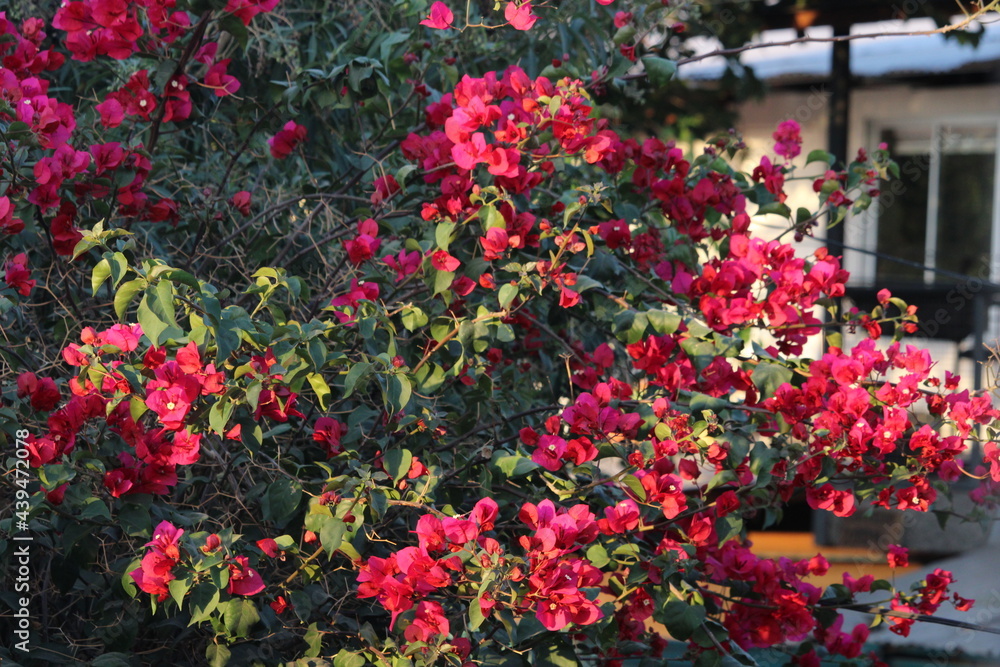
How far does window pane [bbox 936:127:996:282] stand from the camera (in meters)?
7.61

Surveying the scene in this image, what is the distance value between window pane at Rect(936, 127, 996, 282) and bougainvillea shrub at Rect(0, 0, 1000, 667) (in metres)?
6.27

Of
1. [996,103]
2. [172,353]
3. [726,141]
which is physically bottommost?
[996,103]

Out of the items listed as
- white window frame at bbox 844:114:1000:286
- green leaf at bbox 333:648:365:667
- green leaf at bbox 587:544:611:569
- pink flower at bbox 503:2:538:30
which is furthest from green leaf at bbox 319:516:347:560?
white window frame at bbox 844:114:1000:286

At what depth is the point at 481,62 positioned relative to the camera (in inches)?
104

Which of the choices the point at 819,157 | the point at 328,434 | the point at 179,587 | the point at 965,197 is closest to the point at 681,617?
the point at 328,434

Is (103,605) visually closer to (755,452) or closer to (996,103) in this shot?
(755,452)

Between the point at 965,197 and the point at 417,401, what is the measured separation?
7.24 m

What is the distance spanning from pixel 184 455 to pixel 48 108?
59 centimetres

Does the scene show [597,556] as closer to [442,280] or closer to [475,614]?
[475,614]

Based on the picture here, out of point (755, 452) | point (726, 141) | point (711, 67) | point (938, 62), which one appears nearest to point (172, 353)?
point (755, 452)

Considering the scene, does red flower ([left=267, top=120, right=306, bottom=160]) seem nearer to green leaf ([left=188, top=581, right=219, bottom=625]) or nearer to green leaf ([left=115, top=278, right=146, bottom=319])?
green leaf ([left=115, top=278, right=146, bottom=319])

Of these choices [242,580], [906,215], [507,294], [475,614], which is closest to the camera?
[475,614]

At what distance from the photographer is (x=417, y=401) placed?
1.62 meters

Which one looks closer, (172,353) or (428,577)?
(428,577)
